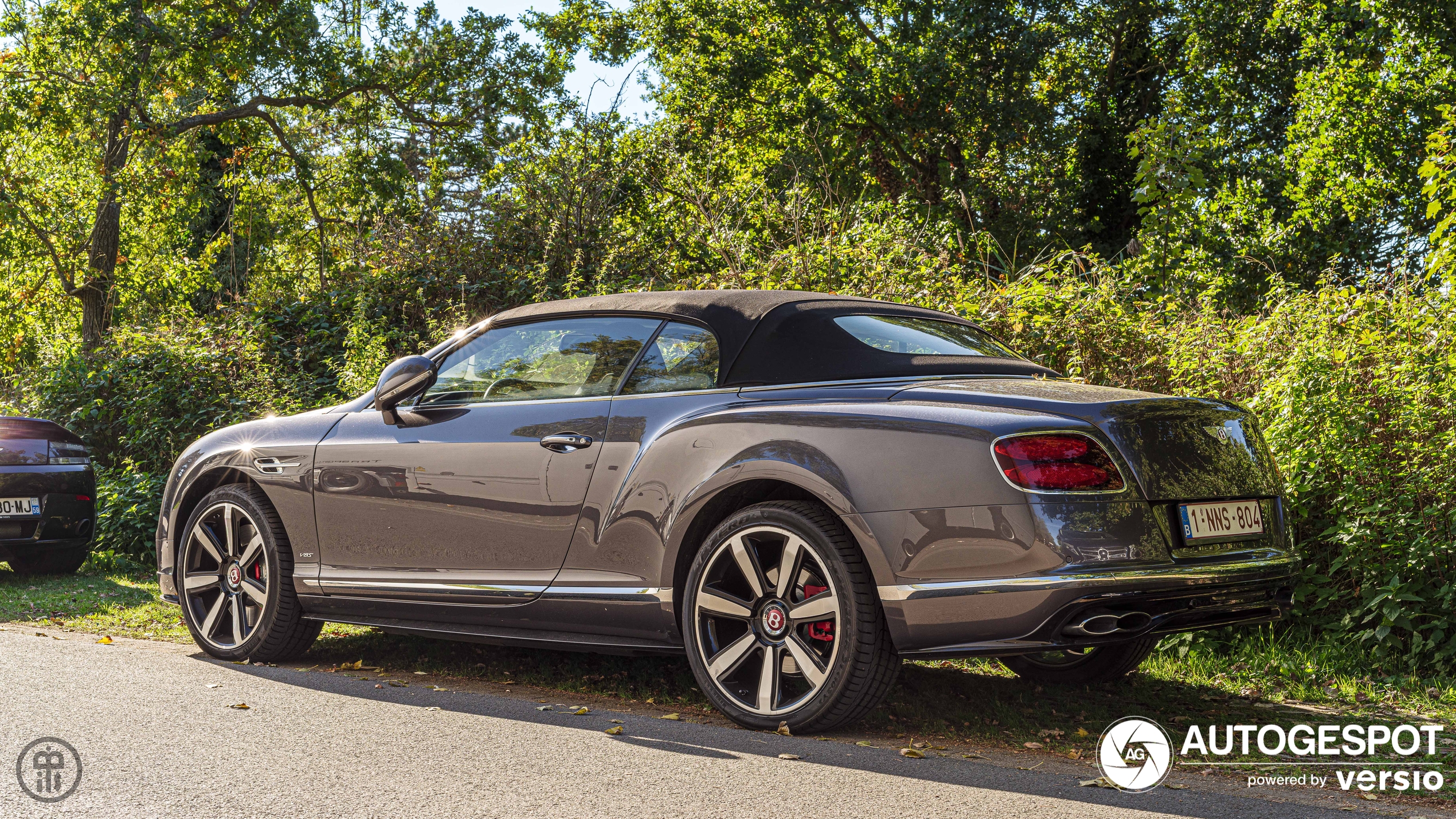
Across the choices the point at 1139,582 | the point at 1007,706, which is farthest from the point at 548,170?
→ the point at 1139,582

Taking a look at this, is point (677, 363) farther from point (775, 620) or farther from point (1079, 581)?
point (1079, 581)

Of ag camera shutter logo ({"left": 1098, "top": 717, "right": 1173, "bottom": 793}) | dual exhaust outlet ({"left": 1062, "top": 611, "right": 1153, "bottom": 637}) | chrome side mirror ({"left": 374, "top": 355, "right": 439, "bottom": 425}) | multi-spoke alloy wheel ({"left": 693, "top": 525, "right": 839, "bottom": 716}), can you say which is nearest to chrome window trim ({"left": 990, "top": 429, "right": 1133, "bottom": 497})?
dual exhaust outlet ({"left": 1062, "top": 611, "right": 1153, "bottom": 637})

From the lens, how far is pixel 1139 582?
11.4 ft

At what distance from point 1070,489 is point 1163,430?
17.6 inches

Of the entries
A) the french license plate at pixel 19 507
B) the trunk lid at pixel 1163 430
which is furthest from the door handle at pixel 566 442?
the french license plate at pixel 19 507

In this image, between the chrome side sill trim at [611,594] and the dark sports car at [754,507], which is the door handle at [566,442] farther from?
the chrome side sill trim at [611,594]

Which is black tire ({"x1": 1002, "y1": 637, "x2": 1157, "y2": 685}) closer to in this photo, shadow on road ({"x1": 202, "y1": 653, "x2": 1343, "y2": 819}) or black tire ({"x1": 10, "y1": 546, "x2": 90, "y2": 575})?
shadow on road ({"x1": 202, "y1": 653, "x2": 1343, "y2": 819})

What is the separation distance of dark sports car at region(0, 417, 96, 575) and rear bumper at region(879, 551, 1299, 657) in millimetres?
7205

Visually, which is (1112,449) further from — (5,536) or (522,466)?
(5,536)

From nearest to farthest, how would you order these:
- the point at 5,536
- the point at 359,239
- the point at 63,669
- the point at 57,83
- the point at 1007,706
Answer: the point at 1007,706 < the point at 63,669 < the point at 5,536 < the point at 359,239 < the point at 57,83

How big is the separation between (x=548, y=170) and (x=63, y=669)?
9.00m

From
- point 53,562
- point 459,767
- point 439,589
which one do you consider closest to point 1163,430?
point 459,767

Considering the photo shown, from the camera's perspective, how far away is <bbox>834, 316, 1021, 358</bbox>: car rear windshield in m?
4.51

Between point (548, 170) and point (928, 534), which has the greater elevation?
point (548, 170)
